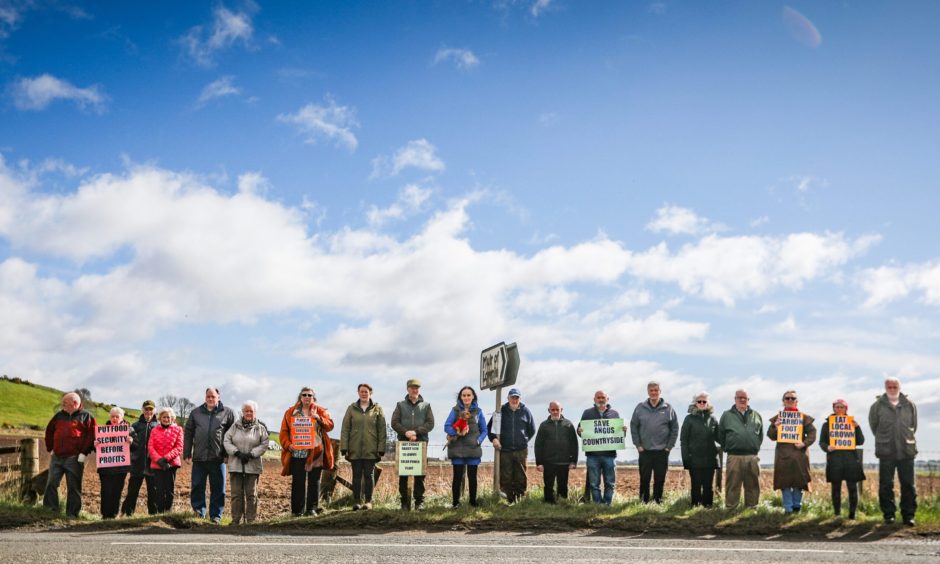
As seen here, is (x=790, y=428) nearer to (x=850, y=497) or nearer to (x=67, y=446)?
(x=850, y=497)

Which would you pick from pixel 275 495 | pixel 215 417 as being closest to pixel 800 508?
pixel 215 417

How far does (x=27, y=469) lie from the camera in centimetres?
1548

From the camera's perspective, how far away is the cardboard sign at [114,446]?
1459 centimetres

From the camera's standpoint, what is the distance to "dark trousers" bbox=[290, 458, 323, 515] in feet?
45.8

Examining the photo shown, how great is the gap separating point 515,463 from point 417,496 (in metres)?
1.73

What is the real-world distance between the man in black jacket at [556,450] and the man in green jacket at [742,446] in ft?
7.98

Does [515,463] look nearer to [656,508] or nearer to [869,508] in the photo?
[656,508]

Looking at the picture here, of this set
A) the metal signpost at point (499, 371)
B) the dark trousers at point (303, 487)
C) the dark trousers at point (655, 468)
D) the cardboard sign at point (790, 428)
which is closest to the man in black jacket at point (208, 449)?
the dark trousers at point (303, 487)

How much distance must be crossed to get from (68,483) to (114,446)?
94 cm

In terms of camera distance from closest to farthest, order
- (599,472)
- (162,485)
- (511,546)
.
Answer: (511,546)
(162,485)
(599,472)

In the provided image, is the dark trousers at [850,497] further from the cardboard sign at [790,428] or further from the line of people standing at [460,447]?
the cardboard sign at [790,428]

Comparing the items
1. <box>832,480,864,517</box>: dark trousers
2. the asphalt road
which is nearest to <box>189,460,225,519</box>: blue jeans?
the asphalt road

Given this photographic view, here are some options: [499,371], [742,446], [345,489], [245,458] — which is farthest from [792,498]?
[245,458]

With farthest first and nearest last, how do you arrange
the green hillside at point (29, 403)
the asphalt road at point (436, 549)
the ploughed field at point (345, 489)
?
the green hillside at point (29, 403), the ploughed field at point (345, 489), the asphalt road at point (436, 549)
